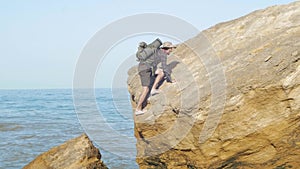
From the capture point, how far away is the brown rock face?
6160mm

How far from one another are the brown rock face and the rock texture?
4.01 feet

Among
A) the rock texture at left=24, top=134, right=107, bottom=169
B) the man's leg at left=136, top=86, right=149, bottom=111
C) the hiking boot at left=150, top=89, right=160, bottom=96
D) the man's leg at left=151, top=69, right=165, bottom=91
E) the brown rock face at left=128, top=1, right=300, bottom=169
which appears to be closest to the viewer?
the brown rock face at left=128, top=1, right=300, bottom=169

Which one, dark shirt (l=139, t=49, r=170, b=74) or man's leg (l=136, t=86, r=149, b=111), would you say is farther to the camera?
dark shirt (l=139, t=49, r=170, b=74)

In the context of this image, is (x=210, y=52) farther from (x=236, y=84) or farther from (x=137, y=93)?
(x=137, y=93)

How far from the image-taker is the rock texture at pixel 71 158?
747 centimetres

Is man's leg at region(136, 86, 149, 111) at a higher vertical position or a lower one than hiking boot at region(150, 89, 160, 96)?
lower

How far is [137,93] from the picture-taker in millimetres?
9148

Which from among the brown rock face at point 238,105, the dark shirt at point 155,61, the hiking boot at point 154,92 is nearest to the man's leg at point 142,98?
the hiking boot at point 154,92

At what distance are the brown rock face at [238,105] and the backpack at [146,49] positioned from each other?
1042 mm

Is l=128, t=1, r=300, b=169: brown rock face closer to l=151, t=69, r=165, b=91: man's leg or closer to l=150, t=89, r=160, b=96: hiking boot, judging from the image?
l=150, t=89, r=160, b=96: hiking boot

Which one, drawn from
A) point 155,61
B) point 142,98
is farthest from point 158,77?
point 142,98

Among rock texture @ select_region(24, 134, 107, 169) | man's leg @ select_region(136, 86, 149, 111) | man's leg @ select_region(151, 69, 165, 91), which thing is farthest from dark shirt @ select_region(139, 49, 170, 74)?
rock texture @ select_region(24, 134, 107, 169)

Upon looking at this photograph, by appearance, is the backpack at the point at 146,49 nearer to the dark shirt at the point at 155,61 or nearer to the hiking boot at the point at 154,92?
the dark shirt at the point at 155,61

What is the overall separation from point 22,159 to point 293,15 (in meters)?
10.5
